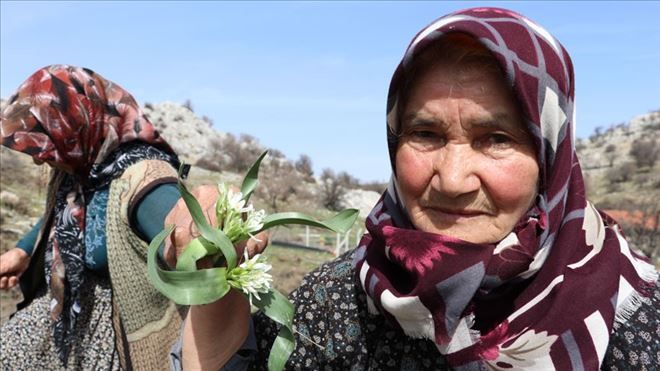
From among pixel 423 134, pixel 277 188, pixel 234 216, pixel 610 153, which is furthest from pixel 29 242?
pixel 610 153

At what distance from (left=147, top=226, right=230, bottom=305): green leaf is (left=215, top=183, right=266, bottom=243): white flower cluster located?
9cm

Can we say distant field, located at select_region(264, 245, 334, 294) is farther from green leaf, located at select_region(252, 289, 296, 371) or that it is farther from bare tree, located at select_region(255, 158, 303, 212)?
bare tree, located at select_region(255, 158, 303, 212)

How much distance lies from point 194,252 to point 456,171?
683 millimetres

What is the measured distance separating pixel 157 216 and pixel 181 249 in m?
1.06

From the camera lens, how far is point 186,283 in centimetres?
134

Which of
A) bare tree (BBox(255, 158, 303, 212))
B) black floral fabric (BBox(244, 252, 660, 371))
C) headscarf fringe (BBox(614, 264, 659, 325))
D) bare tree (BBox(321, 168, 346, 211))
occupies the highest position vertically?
headscarf fringe (BBox(614, 264, 659, 325))

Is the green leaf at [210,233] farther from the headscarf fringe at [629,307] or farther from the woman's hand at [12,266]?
the woman's hand at [12,266]

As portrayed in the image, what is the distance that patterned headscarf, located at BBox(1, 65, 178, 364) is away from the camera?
A: 288cm

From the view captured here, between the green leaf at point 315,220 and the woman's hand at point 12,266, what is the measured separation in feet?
8.24

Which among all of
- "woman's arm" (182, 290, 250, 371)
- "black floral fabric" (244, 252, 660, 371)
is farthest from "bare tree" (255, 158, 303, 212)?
"woman's arm" (182, 290, 250, 371)

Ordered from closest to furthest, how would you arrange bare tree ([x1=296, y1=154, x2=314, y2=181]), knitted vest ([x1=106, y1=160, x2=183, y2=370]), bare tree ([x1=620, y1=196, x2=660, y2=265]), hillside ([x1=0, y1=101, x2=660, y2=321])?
knitted vest ([x1=106, y1=160, x2=183, y2=370]) → hillside ([x1=0, y1=101, x2=660, y2=321]) → bare tree ([x1=620, y1=196, x2=660, y2=265]) → bare tree ([x1=296, y1=154, x2=314, y2=181])

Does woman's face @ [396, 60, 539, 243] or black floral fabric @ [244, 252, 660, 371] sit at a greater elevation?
woman's face @ [396, 60, 539, 243]

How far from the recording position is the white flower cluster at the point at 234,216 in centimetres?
143

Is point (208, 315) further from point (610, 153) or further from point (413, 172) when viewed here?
point (610, 153)
